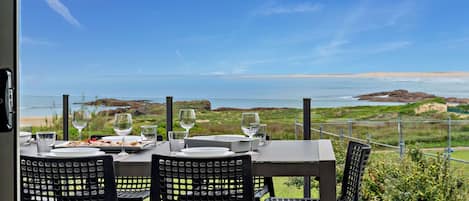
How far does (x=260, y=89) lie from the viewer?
3984mm

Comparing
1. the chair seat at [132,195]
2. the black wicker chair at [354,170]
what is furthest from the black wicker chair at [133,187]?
the black wicker chair at [354,170]

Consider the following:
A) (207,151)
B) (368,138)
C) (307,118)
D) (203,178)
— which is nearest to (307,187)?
(307,118)

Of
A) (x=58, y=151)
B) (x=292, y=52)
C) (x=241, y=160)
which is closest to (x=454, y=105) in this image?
(x=292, y=52)

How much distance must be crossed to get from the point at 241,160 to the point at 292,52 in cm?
238

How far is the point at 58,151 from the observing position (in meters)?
2.25

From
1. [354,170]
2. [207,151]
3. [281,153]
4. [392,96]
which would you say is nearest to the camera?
[207,151]

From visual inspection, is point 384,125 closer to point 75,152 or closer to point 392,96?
point 392,96

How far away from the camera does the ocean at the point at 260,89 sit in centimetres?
383

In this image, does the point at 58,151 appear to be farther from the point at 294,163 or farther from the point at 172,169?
the point at 294,163

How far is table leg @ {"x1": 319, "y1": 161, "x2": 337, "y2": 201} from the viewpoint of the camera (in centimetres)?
195

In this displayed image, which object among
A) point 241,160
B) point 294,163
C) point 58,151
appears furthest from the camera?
point 58,151

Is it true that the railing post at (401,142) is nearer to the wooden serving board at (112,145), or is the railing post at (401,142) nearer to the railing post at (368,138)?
the railing post at (368,138)

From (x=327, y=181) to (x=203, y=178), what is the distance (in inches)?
19.4

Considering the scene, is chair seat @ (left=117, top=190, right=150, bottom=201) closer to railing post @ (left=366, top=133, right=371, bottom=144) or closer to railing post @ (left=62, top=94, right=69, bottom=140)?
railing post @ (left=62, top=94, right=69, bottom=140)
